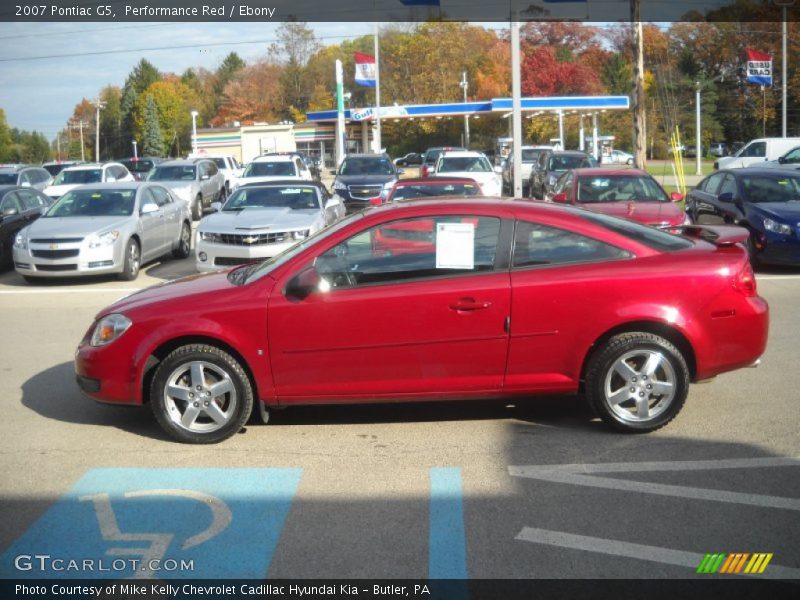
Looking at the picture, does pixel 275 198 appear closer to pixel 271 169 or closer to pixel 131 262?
pixel 131 262

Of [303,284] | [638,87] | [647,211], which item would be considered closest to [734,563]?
[303,284]

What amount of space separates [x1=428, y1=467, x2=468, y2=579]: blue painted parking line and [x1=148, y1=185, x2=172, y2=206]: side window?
40.1 feet

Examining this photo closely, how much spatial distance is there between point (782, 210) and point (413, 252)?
938 centimetres

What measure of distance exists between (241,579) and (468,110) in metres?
57.1

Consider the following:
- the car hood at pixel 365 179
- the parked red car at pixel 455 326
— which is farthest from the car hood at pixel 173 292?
the car hood at pixel 365 179

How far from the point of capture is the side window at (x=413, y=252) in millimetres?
6238

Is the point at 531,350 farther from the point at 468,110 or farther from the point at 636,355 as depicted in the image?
the point at 468,110

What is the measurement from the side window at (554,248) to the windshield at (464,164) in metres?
18.4

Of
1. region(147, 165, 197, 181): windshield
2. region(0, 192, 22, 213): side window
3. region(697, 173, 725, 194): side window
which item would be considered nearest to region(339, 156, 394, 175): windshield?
region(147, 165, 197, 181): windshield

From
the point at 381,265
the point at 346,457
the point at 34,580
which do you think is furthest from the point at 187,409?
the point at 34,580

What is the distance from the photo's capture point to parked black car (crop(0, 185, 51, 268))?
1672cm

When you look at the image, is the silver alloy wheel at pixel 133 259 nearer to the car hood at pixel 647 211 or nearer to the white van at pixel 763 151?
the car hood at pixel 647 211

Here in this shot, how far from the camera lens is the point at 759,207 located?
13.9 metres

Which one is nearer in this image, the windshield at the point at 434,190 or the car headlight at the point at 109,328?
the car headlight at the point at 109,328
